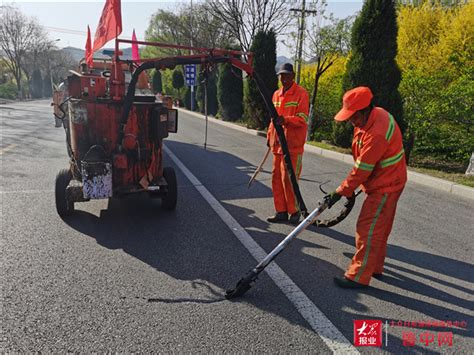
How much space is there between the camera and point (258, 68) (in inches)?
595

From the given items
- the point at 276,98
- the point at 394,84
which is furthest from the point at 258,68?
the point at 276,98

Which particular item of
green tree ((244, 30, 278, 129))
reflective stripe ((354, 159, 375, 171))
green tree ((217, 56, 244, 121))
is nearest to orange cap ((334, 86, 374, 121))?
reflective stripe ((354, 159, 375, 171))

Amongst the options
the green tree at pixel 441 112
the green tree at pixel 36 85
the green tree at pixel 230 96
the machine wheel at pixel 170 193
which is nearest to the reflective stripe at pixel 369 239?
the machine wheel at pixel 170 193

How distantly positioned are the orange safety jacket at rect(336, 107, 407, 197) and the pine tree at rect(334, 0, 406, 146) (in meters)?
6.82

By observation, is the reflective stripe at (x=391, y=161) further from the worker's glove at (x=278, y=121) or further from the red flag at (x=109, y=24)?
the red flag at (x=109, y=24)

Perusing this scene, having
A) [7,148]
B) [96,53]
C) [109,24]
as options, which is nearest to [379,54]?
[96,53]

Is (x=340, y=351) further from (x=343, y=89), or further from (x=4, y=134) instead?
(x=4, y=134)

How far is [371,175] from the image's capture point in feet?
10.0

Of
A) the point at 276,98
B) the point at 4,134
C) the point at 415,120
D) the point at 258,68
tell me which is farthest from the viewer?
the point at 258,68

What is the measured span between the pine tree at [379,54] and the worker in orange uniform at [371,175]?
6836mm

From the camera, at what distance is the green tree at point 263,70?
15125 millimetres

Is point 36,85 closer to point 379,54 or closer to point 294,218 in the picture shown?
point 379,54

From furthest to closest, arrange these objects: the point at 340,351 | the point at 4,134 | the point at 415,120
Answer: the point at 4,134
the point at 415,120
the point at 340,351

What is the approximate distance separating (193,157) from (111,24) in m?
4.71
